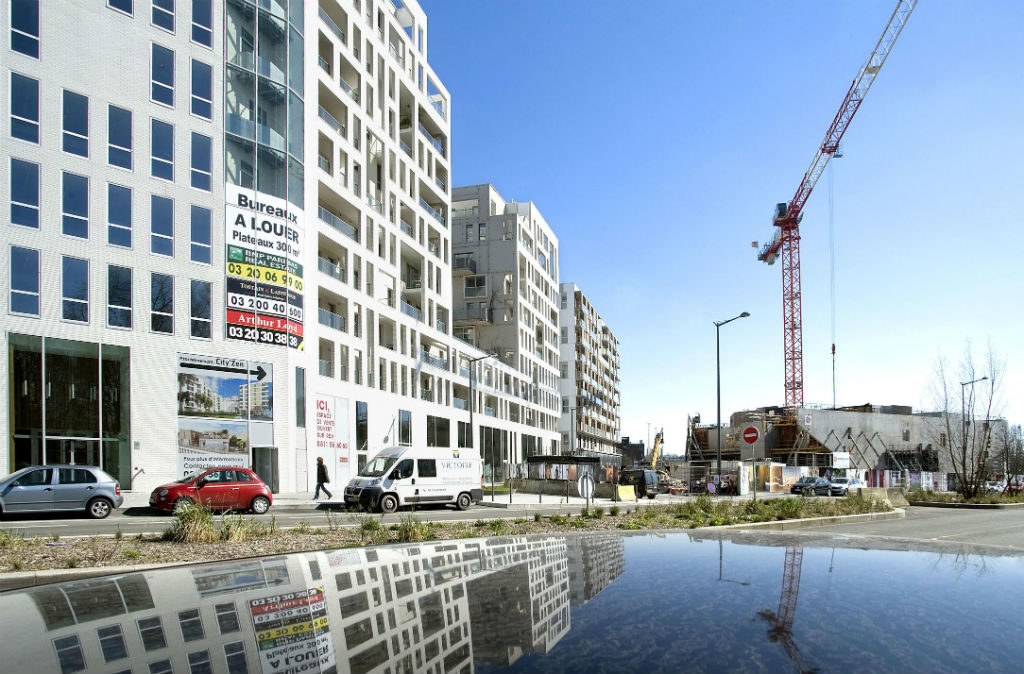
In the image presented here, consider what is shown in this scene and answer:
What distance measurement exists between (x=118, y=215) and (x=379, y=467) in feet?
50.7

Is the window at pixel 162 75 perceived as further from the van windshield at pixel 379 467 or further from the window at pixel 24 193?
the van windshield at pixel 379 467

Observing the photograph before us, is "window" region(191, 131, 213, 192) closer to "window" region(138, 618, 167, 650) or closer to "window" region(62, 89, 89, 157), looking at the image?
"window" region(62, 89, 89, 157)

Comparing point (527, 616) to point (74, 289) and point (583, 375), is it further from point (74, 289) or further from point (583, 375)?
point (583, 375)

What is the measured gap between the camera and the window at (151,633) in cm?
516

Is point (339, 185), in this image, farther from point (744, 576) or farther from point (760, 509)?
point (744, 576)

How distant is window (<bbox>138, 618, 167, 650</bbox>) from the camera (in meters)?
5.16

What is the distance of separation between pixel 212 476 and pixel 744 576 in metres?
19.4

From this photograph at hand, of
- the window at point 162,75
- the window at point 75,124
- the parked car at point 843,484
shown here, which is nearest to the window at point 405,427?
the window at point 162,75

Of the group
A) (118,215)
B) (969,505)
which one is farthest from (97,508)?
(969,505)

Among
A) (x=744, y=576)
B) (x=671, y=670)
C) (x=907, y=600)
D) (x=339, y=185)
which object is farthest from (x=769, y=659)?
(x=339, y=185)

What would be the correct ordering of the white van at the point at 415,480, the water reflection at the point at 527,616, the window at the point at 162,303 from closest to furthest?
the water reflection at the point at 527,616 → the white van at the point at 415,480 → the window at the point at 162,303

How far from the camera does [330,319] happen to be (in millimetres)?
42406

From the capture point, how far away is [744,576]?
7.94 meters

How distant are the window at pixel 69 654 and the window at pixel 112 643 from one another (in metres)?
0.13
